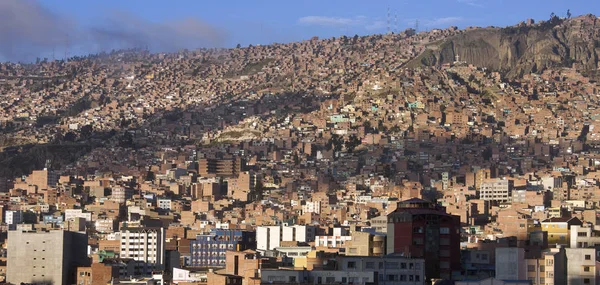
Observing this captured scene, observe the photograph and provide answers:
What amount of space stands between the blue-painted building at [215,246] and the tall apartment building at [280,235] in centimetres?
129

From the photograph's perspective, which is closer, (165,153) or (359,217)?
(359,217)

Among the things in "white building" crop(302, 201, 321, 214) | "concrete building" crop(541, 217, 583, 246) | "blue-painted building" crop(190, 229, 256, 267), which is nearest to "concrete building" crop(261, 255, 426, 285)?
"concrete building" crop(541, 217, 583, 246)

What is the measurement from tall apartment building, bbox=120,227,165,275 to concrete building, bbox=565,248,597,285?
102 ft

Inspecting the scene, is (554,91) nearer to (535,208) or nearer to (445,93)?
(445,93)

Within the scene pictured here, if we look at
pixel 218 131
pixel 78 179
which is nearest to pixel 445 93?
pixel 218 131

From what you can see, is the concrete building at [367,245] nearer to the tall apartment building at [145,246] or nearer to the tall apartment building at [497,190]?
the tall apartment building at [145,246]

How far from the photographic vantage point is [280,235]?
330 feet

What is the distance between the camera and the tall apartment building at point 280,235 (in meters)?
97.9

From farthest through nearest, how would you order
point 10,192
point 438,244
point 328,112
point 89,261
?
point 328,112 < point 10,192 < point 89,261 < point 438,244

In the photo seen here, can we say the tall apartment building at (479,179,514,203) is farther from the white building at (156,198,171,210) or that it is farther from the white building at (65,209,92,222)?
the white building at (65,209,92,222)

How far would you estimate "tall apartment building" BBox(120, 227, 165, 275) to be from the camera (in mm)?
89000

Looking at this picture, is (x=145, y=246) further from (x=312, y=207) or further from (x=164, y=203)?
(x=164, y=203)

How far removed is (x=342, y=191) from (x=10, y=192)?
2747 centimetres

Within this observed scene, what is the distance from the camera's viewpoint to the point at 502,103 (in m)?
182
